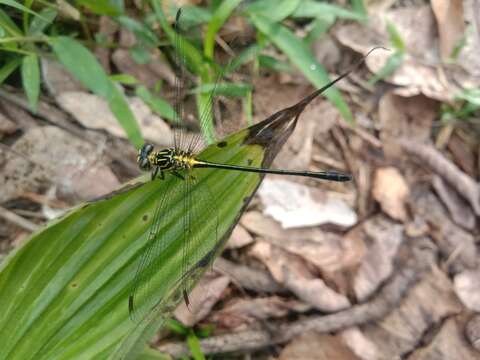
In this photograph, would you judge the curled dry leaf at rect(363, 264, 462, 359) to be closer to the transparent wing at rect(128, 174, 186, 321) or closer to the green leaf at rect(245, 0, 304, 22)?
the transparent wing at rect(128, 174, 186, 321)

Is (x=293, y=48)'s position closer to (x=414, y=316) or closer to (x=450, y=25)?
(x=450, y=25)

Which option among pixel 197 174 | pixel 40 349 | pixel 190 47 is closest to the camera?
pixel 40 349

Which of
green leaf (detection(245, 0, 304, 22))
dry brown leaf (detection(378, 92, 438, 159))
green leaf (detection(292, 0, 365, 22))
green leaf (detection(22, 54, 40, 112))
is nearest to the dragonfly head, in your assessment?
green leaf (detection(22, 54, 40, 112))

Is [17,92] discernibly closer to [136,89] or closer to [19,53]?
[19,53]

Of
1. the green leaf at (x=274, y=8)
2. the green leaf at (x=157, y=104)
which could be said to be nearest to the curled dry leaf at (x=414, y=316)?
the green leaf at (x=157, y=104)

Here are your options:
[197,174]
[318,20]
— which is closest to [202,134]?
[197,174]

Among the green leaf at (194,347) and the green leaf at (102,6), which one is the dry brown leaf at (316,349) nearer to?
the green leaf at (194,347)

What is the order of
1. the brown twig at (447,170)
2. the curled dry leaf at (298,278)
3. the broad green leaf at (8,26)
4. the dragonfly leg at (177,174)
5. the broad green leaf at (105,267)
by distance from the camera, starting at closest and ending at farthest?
the broad green leaf at (105,267)
the dragonfly leg at (177,174)
the broad green leaf at (8,26)
the curled dry leaf at (298,278)
the brown twig at (447,170)
